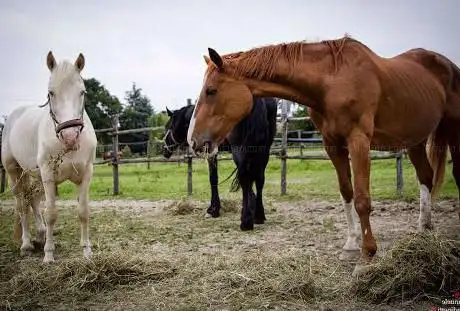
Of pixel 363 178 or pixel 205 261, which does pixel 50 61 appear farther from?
pixel 363 178

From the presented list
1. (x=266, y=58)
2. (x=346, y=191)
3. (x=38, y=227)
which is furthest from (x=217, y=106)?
(x=38, y=227)

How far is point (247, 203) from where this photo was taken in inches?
207

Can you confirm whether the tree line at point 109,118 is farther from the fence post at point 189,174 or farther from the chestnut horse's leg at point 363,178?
the chestnut horse's leg at point 363,178

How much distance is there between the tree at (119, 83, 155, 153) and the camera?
3768cm

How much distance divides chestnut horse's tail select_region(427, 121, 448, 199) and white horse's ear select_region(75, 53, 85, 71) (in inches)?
163

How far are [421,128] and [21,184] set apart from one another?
485cm

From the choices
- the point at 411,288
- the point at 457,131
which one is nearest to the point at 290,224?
the point at 457,131

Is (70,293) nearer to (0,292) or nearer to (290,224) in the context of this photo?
(0,292)

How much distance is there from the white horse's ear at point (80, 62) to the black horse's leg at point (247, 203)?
8.13 ft

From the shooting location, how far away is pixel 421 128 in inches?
157

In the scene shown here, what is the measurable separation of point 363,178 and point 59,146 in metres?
2.91

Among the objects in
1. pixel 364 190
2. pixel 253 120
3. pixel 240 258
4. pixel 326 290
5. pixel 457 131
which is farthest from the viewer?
pixel 253 120

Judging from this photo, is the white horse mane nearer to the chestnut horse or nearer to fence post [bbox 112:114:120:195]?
the chestnut horse

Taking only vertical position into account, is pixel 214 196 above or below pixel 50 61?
below
